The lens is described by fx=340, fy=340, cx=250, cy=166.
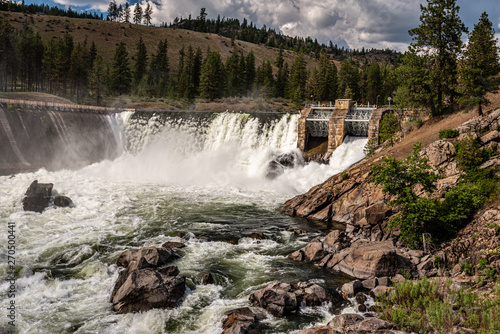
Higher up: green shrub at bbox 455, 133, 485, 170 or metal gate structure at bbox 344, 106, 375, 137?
metal gate structure at bbox 344, 106, 375, 137

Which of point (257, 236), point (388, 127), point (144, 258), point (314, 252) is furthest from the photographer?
point (388, 127)

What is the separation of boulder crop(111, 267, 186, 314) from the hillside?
12722 centimetres

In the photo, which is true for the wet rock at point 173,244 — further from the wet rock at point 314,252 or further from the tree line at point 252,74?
the tree line at point 252,74

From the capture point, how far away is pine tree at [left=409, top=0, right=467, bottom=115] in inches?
1319

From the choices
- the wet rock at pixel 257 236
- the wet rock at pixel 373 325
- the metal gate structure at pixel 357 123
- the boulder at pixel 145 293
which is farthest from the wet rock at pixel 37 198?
the metal gate structure at pixel 357 123

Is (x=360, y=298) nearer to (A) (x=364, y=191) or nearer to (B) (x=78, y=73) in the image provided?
(A) (x=364, y=191)

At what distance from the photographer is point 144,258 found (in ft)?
55.4

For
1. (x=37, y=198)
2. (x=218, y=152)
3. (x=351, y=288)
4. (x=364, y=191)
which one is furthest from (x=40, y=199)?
(x=364, y=191)

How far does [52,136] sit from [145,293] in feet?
137

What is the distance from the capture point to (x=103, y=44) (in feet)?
448

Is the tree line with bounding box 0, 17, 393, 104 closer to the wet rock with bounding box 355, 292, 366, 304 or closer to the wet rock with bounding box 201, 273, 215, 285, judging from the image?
the wet rock with bounding box 355, 292, 366, 304

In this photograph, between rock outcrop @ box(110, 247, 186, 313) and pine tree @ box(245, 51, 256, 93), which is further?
pine tree @ box(245, 51, 256, 93)

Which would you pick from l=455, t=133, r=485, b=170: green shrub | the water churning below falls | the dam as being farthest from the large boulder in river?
the dam

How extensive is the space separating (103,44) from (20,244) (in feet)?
448
